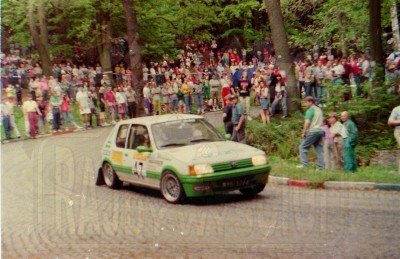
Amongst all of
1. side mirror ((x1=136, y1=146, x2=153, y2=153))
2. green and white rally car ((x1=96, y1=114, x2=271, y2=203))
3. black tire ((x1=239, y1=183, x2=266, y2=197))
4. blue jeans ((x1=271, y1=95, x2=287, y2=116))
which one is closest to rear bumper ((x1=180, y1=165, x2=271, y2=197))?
green and white rally car ((x1=96, y1=114, x2=271, y2=203))

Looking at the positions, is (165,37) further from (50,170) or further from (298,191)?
(298,191)

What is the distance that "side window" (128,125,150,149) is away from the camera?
1280 cm

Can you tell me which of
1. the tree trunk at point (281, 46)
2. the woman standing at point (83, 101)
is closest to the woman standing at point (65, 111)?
the woman standing at point (83, 101)

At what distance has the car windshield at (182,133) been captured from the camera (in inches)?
486

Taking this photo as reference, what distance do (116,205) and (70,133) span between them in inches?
575

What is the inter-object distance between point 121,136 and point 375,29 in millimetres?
12696

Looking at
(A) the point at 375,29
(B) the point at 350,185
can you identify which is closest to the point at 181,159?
(B) the point at 350,185

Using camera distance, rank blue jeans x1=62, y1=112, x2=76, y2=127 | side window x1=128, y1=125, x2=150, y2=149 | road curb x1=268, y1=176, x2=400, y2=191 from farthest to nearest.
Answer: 1. blue jeans x1=62, y1=112, x2=76, y2=127
2. road curb x1=268, y1=176, x2=400, y2=191
3. side window x1=128, y1=125, x2=150, y2=149

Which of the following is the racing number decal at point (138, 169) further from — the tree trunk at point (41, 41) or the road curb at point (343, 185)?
the tree trunk at point (41, 41)

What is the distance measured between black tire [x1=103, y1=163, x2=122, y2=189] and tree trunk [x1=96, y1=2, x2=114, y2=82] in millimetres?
23342

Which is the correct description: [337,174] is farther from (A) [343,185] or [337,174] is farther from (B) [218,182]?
(B) [218,182]

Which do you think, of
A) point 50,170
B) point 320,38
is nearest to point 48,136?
point 50,170

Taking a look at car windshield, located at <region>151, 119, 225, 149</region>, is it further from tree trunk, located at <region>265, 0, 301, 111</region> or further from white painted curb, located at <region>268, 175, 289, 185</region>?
tree trunk, located at <region>265, 0, 301, 111</region>

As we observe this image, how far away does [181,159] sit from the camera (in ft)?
37.6
